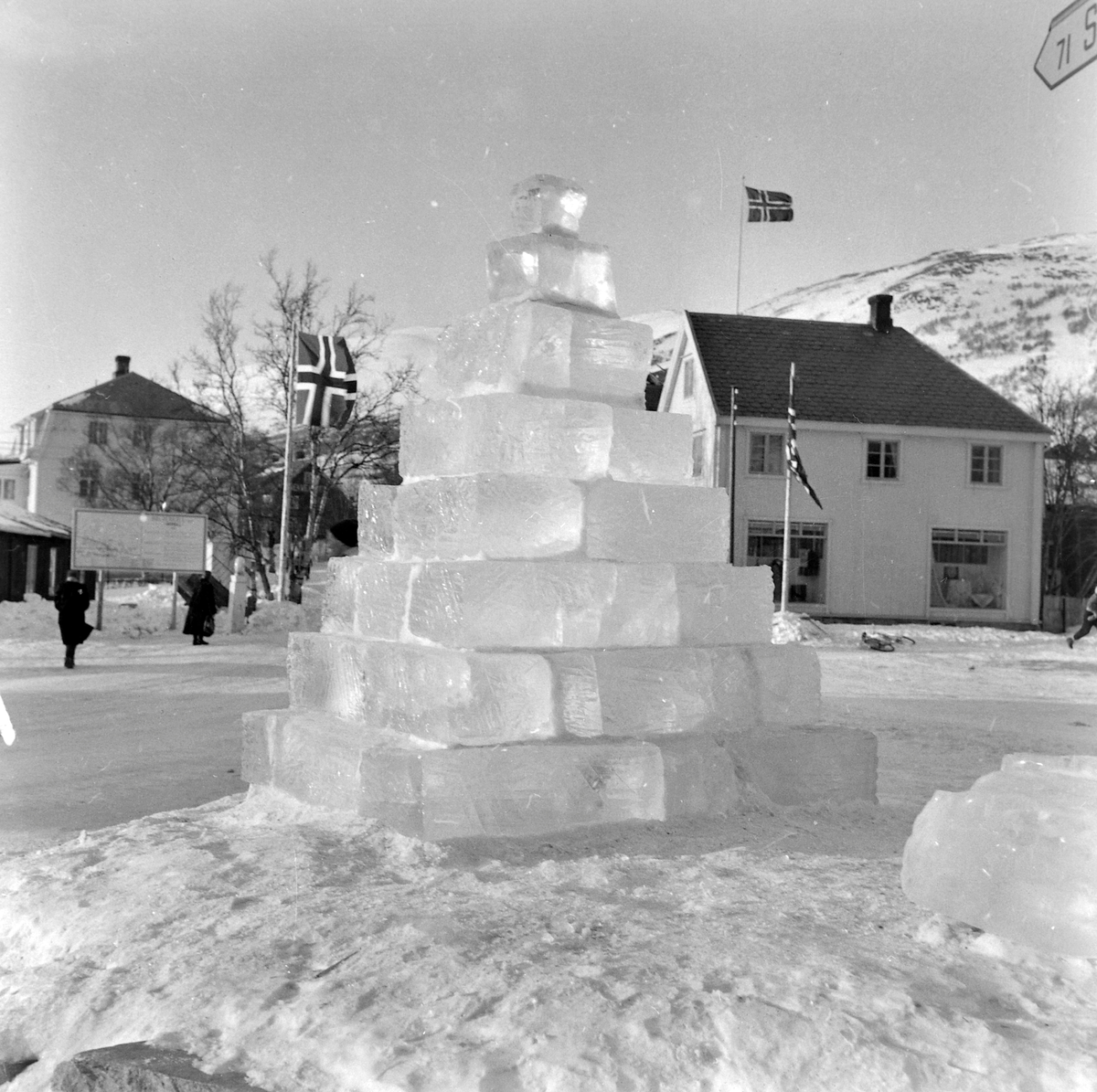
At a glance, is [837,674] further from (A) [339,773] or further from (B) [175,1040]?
(B) [175,1040]

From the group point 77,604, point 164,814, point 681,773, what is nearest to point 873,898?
point 681,773

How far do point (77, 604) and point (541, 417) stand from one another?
11.7 m

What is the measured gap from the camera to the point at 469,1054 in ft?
8.31

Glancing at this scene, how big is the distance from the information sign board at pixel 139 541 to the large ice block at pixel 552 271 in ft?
55.5

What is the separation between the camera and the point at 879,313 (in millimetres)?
30453

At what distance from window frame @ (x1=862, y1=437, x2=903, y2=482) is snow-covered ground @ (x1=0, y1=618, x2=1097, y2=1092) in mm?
23014

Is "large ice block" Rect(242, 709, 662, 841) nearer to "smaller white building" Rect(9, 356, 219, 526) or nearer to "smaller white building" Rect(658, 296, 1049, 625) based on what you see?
"smaller white building" Rect(658, 296, 1049, 625)

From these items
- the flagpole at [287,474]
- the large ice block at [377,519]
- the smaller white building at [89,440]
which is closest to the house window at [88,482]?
the smaller white building at [89,440]

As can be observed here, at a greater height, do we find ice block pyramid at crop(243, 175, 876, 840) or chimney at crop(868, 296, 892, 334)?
chimney at crop(868, 296, 892, 334)

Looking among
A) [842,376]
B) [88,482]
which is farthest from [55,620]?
[88,482]

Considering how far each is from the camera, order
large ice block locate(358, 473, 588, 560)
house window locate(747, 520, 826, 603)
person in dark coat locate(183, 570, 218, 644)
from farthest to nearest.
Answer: house window locate(747, 520, 826, 603), person in dark coat locate(183, 570, 218, 644), large ice block locate(358, 473, 588, 560)

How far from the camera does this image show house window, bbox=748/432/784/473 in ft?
87.6

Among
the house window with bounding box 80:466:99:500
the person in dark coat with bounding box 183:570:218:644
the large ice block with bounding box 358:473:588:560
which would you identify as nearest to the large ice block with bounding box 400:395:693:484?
the large ice block with bounding box 358:473:588:560

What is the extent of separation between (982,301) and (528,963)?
327 ft
